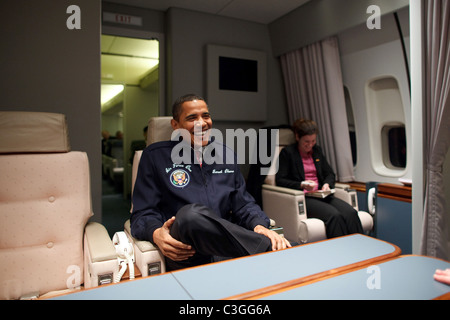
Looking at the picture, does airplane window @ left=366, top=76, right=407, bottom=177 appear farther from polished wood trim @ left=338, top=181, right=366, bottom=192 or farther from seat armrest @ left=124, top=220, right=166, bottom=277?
seat armrest @ left=124, top=220, right=166, bottom=277

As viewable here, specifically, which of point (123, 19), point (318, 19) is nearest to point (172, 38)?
point (123, 19)

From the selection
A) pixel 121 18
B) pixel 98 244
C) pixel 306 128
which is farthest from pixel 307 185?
pixel 121 18

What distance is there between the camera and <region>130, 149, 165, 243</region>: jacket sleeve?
1582mm

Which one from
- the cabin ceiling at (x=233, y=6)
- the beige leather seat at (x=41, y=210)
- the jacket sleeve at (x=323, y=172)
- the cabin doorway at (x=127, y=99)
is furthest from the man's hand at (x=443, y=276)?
the cabin doorway at (x=127, y=99)

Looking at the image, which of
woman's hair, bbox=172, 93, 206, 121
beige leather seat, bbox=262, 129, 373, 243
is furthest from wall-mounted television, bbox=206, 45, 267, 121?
woman's hair, bbox=172, 93, 206, 121

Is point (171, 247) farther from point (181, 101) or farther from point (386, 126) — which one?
point (386, 126)

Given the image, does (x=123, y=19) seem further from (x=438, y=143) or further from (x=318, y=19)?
(x=438, y=143)

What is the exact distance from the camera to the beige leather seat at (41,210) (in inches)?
61.3

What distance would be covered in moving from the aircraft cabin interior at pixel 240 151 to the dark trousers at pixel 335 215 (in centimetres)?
3

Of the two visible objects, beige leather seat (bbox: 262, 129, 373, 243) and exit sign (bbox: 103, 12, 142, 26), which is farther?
exit sign (bbox: 103, 12, 142, 26)

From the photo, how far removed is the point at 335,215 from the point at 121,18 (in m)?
3.02

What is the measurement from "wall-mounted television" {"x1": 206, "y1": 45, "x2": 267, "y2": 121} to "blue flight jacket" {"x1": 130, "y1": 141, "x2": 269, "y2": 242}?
80.8 inches

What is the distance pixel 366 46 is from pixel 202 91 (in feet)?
6.18

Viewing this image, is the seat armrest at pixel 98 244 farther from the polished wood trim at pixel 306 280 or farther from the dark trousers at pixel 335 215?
the dark trousers at pixel 335 215
